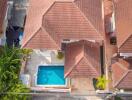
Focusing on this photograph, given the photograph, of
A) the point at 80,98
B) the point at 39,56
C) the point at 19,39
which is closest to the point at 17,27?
the point at 19,39

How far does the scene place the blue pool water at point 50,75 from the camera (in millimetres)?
26594

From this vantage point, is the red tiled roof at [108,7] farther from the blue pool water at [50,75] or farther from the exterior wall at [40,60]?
the blue pool water at [50,75]

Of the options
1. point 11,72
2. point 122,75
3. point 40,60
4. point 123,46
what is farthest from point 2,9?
point 122,75

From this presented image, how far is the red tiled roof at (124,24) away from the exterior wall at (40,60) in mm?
5285

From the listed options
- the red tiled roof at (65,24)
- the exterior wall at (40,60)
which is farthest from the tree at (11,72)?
the red tiled roof at (65,24)

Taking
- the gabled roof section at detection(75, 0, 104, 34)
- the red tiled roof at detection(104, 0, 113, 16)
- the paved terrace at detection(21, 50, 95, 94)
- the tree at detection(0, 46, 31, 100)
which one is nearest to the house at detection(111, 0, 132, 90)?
the gabled roof section at detection(75, 0, 104, 34)

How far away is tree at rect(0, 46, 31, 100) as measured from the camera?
24.9 metres

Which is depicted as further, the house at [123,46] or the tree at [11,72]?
the tree at [11,72]

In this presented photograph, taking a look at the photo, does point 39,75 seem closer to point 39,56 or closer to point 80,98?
point 39,56

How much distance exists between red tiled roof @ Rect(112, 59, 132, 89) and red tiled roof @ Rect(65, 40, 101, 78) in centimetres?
128

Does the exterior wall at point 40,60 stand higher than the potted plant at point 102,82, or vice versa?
the exterior wall at point 40,60

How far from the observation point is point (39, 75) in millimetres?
26875

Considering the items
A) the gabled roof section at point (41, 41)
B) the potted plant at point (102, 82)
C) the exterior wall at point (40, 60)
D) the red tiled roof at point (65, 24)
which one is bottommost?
the potted plant at point (102, 82)

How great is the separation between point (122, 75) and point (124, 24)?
386 centimetres
